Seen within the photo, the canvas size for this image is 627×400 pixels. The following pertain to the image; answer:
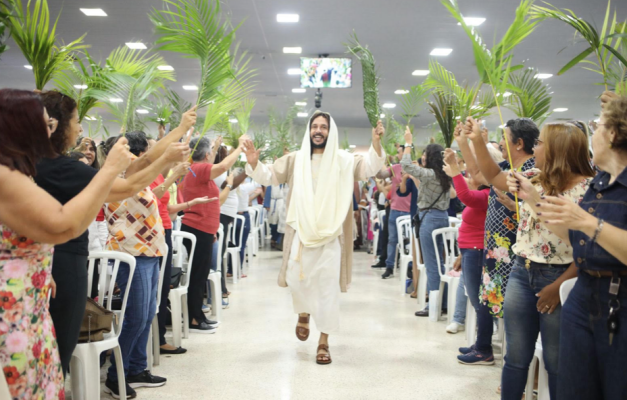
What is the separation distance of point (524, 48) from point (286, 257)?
25.7ft

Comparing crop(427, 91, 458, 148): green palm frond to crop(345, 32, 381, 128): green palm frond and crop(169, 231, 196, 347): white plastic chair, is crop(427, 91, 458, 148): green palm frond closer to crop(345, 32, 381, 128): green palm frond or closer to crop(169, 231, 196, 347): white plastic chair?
crop(345, 32, 381, 128): green palm frond

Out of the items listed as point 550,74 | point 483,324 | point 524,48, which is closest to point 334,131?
point 483,324

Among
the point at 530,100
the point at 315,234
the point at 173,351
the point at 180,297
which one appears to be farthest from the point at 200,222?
→ the point at 530,100

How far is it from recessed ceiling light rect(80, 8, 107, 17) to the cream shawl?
5573 mm

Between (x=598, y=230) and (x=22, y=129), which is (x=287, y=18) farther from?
(x=598, y=230)

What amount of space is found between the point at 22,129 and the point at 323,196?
8.88 feet

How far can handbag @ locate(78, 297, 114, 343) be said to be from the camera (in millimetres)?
2836

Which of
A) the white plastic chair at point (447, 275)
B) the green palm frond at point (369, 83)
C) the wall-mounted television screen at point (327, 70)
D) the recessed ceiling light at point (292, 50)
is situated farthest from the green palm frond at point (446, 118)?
the recessed ceiling light at point (292, 50)

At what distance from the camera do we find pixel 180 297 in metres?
4.52

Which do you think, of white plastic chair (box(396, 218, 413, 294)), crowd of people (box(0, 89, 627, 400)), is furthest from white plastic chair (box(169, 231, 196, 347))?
white plastic chair (box(396, 218, 413, 294))

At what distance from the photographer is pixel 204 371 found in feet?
12.8

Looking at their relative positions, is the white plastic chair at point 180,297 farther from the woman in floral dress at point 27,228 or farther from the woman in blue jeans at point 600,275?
the woman in blue jeans at point 600,275

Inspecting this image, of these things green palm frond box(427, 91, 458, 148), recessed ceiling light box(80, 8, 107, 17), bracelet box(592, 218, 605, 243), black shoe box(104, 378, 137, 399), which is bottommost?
black shoe box(104, 378, 137, 399)

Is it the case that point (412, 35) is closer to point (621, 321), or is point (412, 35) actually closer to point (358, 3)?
point (358, 3)
